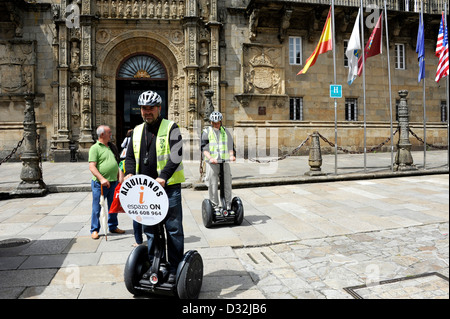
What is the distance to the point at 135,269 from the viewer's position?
10.6 ft

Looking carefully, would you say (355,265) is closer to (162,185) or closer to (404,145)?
(162,185)

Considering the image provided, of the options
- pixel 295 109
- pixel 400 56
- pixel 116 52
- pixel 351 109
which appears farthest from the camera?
pixel 400 56

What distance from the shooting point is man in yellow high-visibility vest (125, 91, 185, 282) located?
3.29m

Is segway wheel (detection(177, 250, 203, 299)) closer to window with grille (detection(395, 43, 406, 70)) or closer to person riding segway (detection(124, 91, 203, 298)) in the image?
person riding segway (detection(124, 91, 203, 298))

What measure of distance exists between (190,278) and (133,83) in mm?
16643

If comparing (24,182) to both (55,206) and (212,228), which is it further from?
(212,228)

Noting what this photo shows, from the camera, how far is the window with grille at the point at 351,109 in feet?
64.3

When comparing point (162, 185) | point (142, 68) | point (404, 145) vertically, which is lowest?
point (162, 185)

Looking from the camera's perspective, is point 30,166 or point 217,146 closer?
point 217,146

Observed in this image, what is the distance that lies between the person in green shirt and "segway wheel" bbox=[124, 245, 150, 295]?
7.35 feet

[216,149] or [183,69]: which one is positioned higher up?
[183,69]

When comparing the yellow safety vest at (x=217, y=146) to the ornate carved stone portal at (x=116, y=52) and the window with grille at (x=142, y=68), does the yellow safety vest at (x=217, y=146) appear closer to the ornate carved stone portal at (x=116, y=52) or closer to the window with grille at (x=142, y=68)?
the ornate carved stone portal at (x=116, y=52)

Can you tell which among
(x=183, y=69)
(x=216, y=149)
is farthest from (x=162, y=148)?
(x=183, y=69)

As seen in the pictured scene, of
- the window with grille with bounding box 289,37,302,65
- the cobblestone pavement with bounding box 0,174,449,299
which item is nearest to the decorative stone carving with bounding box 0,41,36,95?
the cobblestone pavement with bounding box 0,174,449,299
